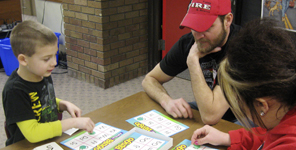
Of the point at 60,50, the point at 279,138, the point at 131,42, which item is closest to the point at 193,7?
the point at 279,138

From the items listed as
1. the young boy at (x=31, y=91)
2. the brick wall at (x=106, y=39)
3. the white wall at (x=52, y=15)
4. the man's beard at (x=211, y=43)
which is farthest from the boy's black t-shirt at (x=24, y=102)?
the white wall at (x=52, y=15)

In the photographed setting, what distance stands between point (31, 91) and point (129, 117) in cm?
44

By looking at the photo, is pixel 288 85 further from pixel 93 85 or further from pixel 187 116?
pixel 93 85

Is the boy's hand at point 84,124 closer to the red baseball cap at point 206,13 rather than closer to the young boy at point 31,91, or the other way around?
the young boy at point 31,91

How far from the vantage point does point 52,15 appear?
14.6 ft

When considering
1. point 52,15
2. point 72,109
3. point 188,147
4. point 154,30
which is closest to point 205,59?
point 188,147

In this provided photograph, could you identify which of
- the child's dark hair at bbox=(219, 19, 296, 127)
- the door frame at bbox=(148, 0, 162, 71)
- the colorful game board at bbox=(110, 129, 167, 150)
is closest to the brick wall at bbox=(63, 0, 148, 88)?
the door frame at bbox=(148, 0, 162, 71)

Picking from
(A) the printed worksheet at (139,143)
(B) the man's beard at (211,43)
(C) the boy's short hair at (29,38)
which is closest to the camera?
(A) the printed worksheet at (139,143)

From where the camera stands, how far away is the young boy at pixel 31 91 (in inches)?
45.0

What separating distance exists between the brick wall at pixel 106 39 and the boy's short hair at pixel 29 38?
192 centimetres

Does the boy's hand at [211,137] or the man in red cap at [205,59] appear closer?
the boy's hand at [211,137]

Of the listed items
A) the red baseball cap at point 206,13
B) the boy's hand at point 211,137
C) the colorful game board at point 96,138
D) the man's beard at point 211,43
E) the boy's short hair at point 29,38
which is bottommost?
the colorful game board at point 96,138

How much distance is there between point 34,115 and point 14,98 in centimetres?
10

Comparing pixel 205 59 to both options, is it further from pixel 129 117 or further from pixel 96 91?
pixel 96 91
